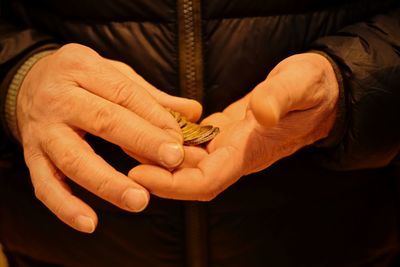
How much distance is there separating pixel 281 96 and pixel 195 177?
0.16 meters

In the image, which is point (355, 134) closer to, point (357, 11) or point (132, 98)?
point (357, 11)

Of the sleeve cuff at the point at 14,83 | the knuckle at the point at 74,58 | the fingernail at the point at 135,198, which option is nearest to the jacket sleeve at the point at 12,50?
the sleeve cuff at the point at 14,83

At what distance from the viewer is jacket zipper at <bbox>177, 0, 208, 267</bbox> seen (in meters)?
0.76

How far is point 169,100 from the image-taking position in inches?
29.6

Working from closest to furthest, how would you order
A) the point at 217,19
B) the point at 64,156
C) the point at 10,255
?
the point at 64,156 → the point at 217,19 → the point at 10,255

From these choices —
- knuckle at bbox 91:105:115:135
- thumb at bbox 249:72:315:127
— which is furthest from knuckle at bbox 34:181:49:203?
thumb at bbox 249:72:315:127

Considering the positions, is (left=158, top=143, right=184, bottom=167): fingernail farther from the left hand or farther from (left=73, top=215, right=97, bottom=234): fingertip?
(left=73, top=215, right=97, bottom=234): fingertip

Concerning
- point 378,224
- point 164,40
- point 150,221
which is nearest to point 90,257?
point 150,221

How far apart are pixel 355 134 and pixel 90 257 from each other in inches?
21.3

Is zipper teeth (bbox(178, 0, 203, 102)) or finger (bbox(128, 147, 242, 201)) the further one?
zipper teeth (bbox(178, 0, 203, 102))

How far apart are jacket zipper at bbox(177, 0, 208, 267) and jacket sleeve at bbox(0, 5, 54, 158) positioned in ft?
0.83

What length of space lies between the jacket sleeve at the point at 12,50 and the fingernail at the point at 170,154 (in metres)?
0.34

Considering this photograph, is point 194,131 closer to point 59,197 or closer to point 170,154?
point 170,154

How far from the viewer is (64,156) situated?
26.1 inches
